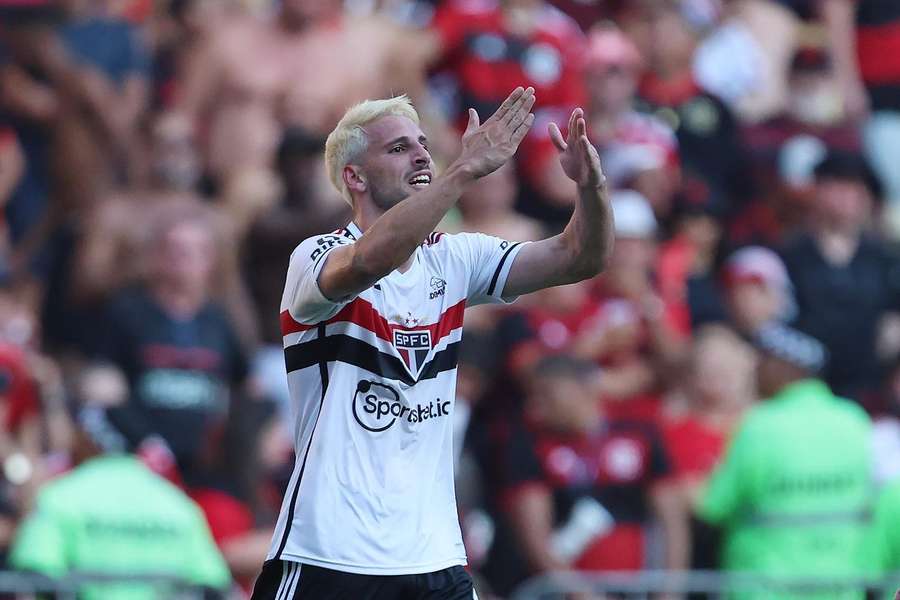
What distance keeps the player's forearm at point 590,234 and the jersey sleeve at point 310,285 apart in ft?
2.43

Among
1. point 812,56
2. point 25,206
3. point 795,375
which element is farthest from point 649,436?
point 812,56

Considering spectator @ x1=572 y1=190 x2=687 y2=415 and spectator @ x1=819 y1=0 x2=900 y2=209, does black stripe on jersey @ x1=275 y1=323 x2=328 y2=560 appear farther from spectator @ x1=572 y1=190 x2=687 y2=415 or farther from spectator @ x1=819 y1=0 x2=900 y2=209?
spectator @ x1=819 y1=0 x2=900 y2=209

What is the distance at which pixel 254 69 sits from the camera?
11969 mm

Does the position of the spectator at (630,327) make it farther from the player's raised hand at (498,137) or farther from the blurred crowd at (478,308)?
the player's raised hand at (498,137)

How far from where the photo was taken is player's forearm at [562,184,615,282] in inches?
238

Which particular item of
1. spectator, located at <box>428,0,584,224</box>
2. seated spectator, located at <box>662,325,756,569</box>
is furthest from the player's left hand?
spectator, located at <box>428,0,584,224</box>

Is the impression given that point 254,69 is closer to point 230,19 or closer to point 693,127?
point 230,19

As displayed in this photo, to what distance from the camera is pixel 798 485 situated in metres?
9.85

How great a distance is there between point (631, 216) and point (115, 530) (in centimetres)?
417

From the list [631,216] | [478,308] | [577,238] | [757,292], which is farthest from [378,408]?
[757,292]

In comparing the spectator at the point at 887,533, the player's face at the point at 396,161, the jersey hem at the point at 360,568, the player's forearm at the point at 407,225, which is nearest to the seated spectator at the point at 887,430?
the spectator at the point at 887,533

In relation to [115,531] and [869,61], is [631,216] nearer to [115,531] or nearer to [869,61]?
[869,61]

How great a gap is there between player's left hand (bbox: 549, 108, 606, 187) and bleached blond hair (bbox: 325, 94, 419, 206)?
0.54 m

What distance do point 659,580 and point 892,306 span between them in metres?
4.15
